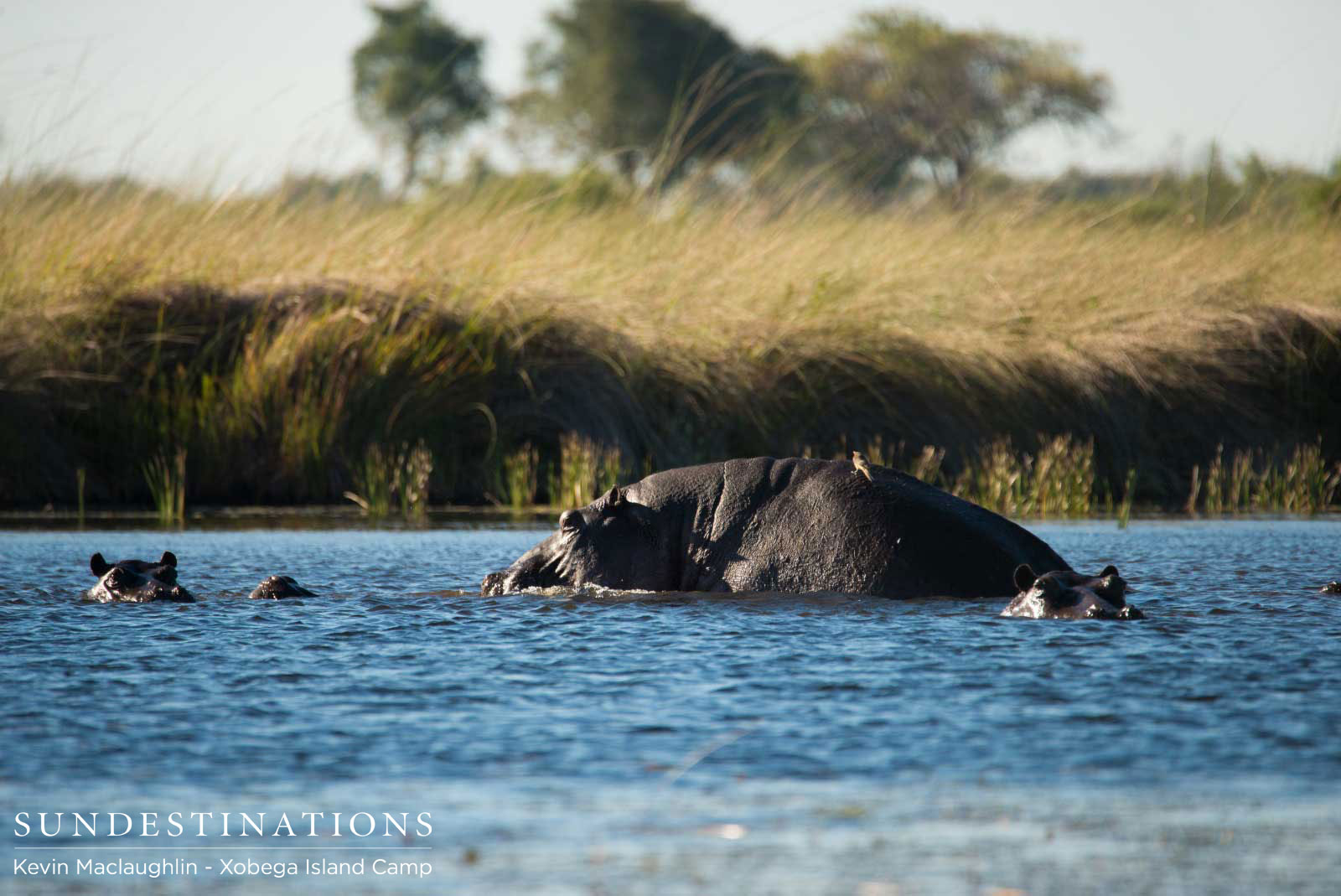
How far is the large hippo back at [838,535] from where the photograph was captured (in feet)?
18.8

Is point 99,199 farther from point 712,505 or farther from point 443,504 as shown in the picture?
point 712,505

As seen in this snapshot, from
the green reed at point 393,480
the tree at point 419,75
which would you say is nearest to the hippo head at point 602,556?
the green reed at point 393,480

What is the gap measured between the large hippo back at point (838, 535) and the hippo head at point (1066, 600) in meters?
0.50

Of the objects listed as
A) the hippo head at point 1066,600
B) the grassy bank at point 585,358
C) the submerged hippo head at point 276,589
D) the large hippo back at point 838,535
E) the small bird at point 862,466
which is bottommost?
the submerged hippo head at point 276,589

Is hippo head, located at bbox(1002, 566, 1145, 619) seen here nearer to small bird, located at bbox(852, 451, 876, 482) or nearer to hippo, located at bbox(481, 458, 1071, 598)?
hippo, located at bbox(481, 458, 1071, 598)

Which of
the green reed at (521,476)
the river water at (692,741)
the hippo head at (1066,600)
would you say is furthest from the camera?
the green reed at (521,476)

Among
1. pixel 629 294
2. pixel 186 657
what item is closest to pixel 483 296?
pixel 629 294

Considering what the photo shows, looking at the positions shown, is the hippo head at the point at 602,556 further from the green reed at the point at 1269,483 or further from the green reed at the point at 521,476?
the green reed at the point at 1269,483

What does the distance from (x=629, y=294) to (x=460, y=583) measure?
6175 mm

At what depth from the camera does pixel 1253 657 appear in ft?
14.5

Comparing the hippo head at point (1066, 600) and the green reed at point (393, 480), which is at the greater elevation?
the green reed at point (393, 480)

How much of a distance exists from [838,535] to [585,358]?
235 inches

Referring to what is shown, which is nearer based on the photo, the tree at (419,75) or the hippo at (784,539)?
the hippo at (784,539)

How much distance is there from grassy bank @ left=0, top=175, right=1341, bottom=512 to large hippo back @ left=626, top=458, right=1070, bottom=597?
4.24 meters
